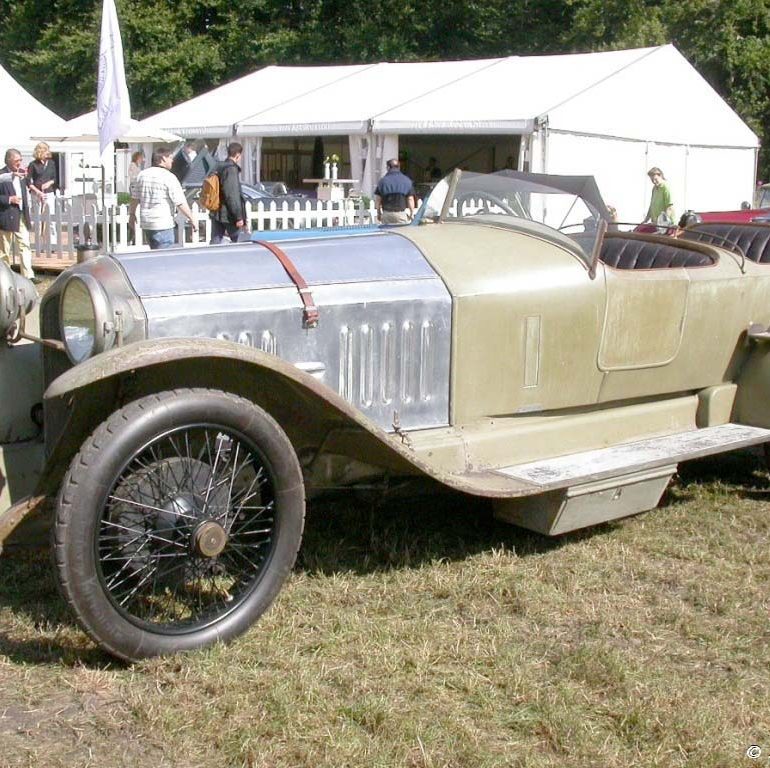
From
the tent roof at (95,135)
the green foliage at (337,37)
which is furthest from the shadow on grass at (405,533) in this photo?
the green foliage at (337,37)

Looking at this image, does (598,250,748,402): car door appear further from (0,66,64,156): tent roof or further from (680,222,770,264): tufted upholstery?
(0,66,64,156): tent roof

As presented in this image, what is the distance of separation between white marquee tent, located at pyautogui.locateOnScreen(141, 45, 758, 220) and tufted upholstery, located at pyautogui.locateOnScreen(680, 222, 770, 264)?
10770 mm

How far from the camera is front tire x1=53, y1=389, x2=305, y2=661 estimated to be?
2.92 m

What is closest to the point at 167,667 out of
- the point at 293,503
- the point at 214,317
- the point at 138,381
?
A: the point at 293,503

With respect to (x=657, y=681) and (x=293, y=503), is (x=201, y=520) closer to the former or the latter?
(x=293, y=503)

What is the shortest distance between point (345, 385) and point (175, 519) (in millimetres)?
909

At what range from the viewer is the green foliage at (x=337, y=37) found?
28.8 meters

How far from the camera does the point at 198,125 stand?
21.0 m

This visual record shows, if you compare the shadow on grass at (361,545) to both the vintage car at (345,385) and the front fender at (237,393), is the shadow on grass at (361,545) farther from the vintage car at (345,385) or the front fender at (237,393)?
the front fender at (237,393)

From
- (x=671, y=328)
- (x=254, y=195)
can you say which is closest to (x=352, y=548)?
(x=671, y=328)

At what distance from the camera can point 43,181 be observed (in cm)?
1391

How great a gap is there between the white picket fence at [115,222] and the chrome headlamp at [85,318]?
28.1 ft

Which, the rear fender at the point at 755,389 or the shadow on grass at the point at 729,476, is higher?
the rear fender at the point at 755,389

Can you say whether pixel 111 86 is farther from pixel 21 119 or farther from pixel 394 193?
pixel 21 119
